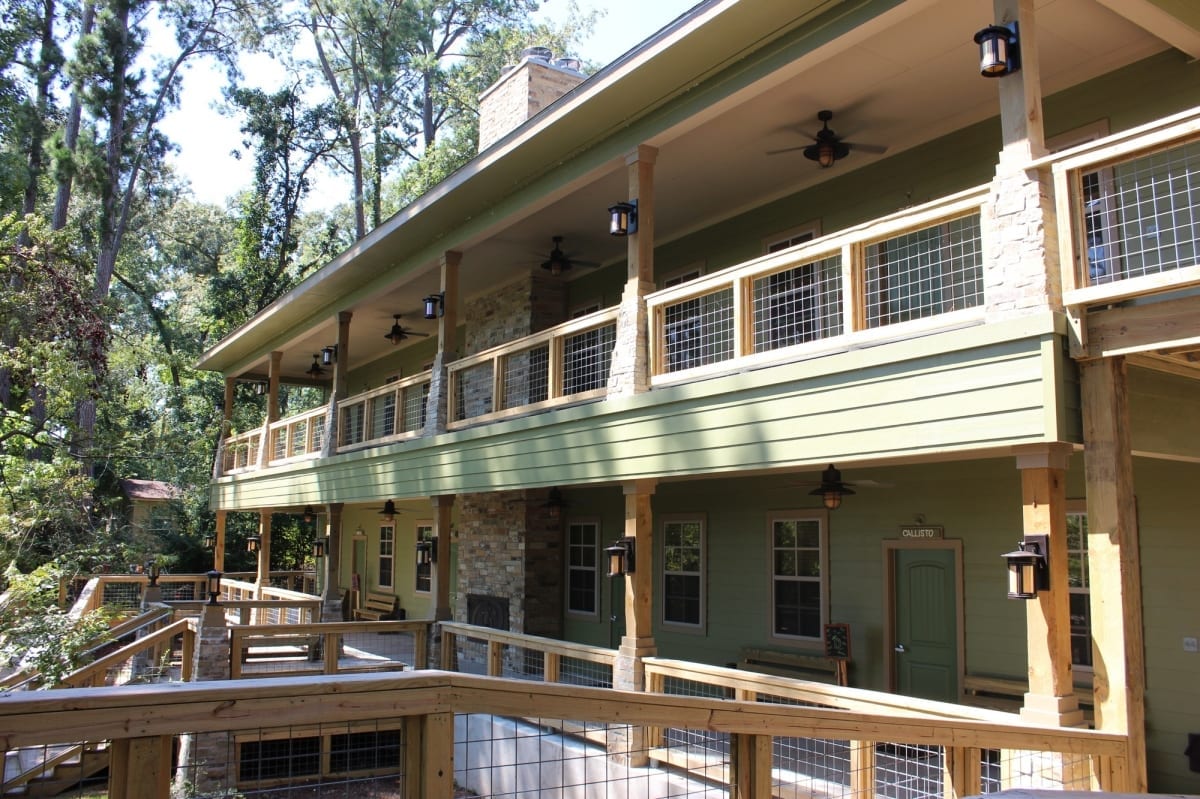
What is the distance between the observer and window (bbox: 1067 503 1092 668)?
8.76 metres

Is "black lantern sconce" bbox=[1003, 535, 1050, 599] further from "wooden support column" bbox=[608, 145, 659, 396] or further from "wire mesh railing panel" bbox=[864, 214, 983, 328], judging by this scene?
"wooden support column" bbox=[608, 145, 659, 396]

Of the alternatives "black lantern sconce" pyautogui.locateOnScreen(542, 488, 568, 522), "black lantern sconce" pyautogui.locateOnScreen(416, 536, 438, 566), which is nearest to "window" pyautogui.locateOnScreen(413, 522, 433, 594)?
"black lantern sconce" pyautogui.locateOnScreen(416, 536, 438, 566)

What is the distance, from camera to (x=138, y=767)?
2234mm

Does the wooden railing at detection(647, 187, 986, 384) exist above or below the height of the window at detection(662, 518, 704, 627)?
above

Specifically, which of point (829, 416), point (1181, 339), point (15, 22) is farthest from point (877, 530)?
point (15, 22)

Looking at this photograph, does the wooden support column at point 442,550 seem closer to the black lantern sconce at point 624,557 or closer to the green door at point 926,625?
the black lantern sconce at point 624,557

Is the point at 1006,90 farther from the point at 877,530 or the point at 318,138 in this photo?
the point at 318,138

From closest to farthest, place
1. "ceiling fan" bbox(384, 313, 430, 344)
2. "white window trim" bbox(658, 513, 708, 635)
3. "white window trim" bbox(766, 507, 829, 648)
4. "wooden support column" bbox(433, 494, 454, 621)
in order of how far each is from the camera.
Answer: "white window trim" bbox(766, 507, 829, 648)
"white window trim" bbox(658, 513, 708, 635)
"wooden support column" bbox(433, 494, 454, 621)
"ceiling fan" bbox(384, 313, 430, 344)

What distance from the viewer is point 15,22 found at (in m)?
30.7

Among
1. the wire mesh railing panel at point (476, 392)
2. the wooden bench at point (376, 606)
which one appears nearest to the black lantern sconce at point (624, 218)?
the wire mesh railing panel at point (476, 392)

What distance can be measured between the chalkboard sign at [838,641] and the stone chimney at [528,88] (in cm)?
916

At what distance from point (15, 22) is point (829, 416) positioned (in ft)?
111

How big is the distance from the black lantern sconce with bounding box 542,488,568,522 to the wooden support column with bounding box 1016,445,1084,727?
10.1m

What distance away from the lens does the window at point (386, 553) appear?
73.2 feet
